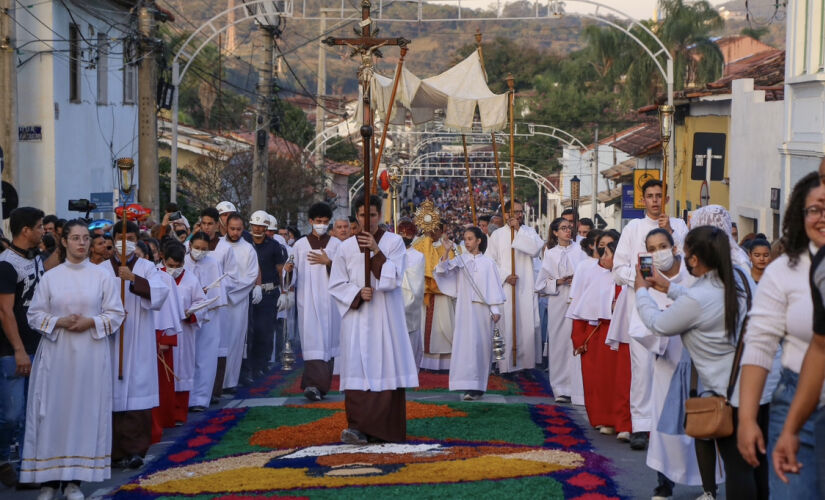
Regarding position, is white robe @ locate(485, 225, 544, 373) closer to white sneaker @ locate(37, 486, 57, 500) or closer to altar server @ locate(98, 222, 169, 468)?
altar server @ locate(98, 222, 169, 468)

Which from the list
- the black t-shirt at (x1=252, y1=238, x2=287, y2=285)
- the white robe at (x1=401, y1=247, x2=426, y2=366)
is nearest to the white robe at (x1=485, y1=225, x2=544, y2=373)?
the white robe at (x1=401, y1=247, x2=426, y2=366)

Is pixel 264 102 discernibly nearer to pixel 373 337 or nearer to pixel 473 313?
pixel 473 313

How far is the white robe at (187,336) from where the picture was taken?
12.6 meters

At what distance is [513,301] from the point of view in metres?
16.2

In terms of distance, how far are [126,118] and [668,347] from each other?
79.0 feet

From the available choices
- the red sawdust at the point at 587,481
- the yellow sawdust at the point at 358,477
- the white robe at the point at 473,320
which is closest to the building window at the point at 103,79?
the white robe at the point at 473,320

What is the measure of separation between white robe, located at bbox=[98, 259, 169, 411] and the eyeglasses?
6.05 meters

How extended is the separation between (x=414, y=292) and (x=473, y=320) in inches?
53.1

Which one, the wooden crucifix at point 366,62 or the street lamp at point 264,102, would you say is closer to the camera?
the wooden crucifix at point 366,62

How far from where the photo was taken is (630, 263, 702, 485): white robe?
8336 mm

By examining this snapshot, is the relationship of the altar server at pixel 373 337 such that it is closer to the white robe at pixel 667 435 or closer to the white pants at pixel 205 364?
the white robe at pixel 667 435

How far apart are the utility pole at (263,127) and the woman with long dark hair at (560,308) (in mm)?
10450

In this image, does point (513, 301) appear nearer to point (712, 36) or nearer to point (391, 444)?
point (391, 444)

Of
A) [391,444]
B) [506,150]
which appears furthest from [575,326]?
[506,150]
